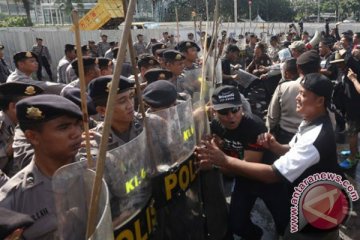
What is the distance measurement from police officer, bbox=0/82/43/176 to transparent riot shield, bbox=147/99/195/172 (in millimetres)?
1398

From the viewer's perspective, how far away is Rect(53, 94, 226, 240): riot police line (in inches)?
51.1

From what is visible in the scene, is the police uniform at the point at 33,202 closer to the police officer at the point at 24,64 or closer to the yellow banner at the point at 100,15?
the police officer at the point at 24,64

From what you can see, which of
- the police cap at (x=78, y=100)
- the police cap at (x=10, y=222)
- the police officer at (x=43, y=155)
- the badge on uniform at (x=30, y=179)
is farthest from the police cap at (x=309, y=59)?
the police cap at (x=10, y=222)

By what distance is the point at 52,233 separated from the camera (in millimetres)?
1750

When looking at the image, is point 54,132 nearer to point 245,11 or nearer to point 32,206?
point 32,206

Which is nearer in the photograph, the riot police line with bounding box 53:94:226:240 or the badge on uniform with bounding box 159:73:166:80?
the riot police line with bounding box 53:94:226:240

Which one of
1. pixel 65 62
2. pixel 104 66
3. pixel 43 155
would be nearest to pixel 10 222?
pixel 43 155

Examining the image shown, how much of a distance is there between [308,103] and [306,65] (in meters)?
1.54

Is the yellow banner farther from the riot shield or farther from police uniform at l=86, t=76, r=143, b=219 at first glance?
the riot shield

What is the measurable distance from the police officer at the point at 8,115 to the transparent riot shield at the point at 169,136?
4.59 ft

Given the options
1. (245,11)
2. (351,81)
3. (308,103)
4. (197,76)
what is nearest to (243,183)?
(308,103)

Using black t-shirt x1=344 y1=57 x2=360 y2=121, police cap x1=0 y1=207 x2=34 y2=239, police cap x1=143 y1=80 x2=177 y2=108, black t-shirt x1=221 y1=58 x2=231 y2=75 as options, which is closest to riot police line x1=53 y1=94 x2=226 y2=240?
police cap x1=0 y1=207 x2=34 y2=239

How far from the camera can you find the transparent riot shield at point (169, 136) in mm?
1977

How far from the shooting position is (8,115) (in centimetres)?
291
